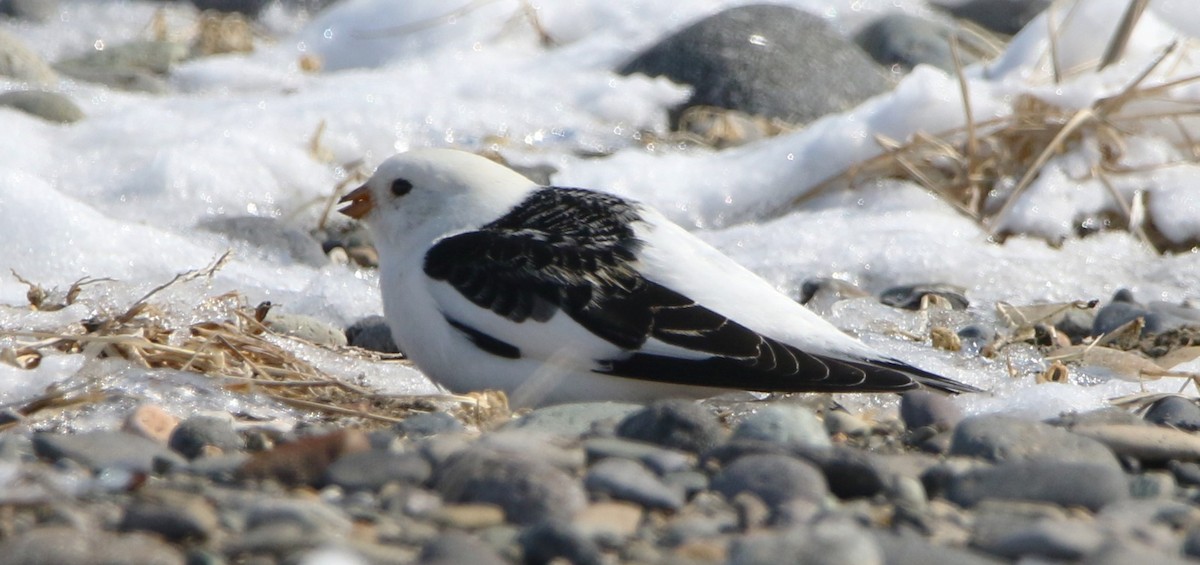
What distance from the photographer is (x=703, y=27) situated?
23.8 ft

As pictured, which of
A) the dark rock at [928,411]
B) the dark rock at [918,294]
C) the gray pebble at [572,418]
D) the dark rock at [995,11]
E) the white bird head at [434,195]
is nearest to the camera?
the gray pebble at [572,418]

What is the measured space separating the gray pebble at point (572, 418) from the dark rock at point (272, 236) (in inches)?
92.2

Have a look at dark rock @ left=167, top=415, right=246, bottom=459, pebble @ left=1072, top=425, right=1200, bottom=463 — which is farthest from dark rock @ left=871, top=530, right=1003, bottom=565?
dark rock @ left=167, top=415, right=246, bottom=459

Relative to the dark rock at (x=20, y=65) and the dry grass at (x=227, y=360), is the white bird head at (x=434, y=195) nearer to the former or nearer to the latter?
the dry grass at (x=227, y=360)

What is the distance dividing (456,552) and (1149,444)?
4.45ft

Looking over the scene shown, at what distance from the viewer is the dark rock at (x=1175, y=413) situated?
296 centimetres

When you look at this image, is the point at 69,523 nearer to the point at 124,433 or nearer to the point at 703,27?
the point at 124,433

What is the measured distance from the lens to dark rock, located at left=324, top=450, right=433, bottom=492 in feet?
7.07

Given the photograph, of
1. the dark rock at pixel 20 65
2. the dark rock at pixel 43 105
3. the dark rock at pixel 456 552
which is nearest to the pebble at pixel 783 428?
the dark rock at pixel 456 552

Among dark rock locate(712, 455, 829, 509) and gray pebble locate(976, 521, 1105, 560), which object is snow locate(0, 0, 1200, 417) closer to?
dark rock locate(712, 455, 829, 509)

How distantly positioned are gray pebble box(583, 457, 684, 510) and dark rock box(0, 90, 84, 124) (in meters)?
4.83

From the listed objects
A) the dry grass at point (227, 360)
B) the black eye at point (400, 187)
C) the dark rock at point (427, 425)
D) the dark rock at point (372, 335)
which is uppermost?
the black eye at point (400, 187)

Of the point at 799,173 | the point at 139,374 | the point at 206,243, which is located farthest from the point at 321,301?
the point at 799,173

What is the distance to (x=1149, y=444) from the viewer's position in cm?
258
